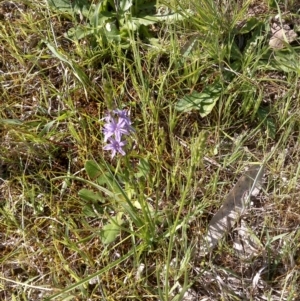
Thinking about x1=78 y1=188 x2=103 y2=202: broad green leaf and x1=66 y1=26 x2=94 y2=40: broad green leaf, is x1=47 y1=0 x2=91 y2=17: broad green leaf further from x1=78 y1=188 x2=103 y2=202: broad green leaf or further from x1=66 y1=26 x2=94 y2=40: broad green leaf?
x1=78 y1=188 x2=103 y2=202: broad green leaf

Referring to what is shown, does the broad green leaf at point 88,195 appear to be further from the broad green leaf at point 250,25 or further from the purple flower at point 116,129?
the broad green leaf at point 250,25

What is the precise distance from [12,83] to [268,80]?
2.83 ft

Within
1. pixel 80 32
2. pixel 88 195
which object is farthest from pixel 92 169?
pixel 80 32

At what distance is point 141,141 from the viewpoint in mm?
1718

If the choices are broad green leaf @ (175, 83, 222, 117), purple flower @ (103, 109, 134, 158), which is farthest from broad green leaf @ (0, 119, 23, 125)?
broad green leaf @ (175, 83, 222, 117)

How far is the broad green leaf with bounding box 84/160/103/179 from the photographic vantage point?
1647 mm

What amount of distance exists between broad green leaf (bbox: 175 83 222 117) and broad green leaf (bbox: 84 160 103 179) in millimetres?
320

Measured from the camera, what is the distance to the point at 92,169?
1.65 metres

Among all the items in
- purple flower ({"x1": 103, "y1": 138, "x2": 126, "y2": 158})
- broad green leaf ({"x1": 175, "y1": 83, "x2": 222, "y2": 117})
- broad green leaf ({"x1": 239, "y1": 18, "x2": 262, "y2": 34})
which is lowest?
broad green leaf ({"x1": 175, "y1": 83, "x2": 222, "y2": 117})

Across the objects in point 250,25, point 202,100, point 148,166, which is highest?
point 250,25

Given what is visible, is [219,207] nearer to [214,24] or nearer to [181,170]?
[181,170]

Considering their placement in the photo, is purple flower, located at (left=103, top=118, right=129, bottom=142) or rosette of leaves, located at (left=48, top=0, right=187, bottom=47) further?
rosette of leaves, located at (left=48, top=0, right=187, bottom=47)

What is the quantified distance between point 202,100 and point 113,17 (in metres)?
0.43

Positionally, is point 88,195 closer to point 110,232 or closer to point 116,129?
point 110,232
